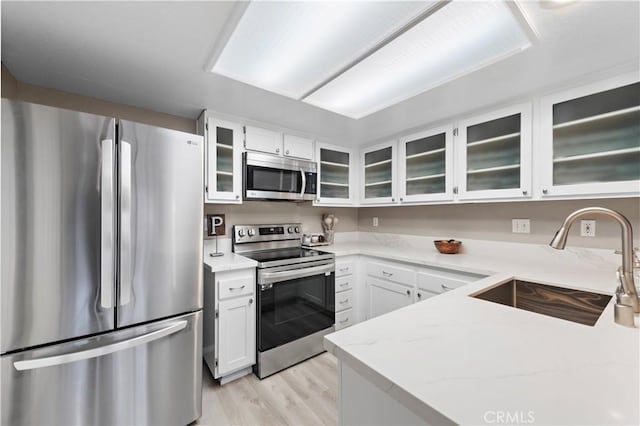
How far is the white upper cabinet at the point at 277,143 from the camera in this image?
2369 mm

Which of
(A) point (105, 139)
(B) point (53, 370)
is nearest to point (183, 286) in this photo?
(B) point (53, 370)

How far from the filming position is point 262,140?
2.43 metres

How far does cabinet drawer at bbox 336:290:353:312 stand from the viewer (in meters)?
2.59

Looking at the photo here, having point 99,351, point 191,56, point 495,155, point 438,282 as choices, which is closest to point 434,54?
point 495,155

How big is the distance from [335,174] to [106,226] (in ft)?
7.22

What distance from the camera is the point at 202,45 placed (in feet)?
4.41

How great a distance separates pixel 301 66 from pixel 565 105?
1.73 metres

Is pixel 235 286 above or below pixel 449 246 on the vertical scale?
below

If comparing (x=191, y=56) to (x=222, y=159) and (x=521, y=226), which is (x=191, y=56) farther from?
(x=521, y=226)

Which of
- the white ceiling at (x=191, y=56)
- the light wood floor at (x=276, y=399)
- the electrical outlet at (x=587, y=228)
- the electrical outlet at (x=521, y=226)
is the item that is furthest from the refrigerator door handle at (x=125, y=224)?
the electrical outlet at (x=587, y=228)

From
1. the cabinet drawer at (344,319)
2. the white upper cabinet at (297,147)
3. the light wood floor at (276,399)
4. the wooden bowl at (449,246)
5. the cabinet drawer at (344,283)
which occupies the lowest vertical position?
the light wood floor at (276,399)

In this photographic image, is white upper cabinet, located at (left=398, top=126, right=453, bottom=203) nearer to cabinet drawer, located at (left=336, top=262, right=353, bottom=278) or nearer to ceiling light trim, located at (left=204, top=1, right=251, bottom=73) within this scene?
cabinet drawer, located at (left=336, top=262, right=353, bottom=278)

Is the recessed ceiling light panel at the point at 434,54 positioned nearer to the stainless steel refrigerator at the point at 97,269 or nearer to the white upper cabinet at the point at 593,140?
the white upper cabinet at the point at 593,140

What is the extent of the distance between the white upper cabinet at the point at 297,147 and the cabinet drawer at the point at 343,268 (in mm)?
1141
